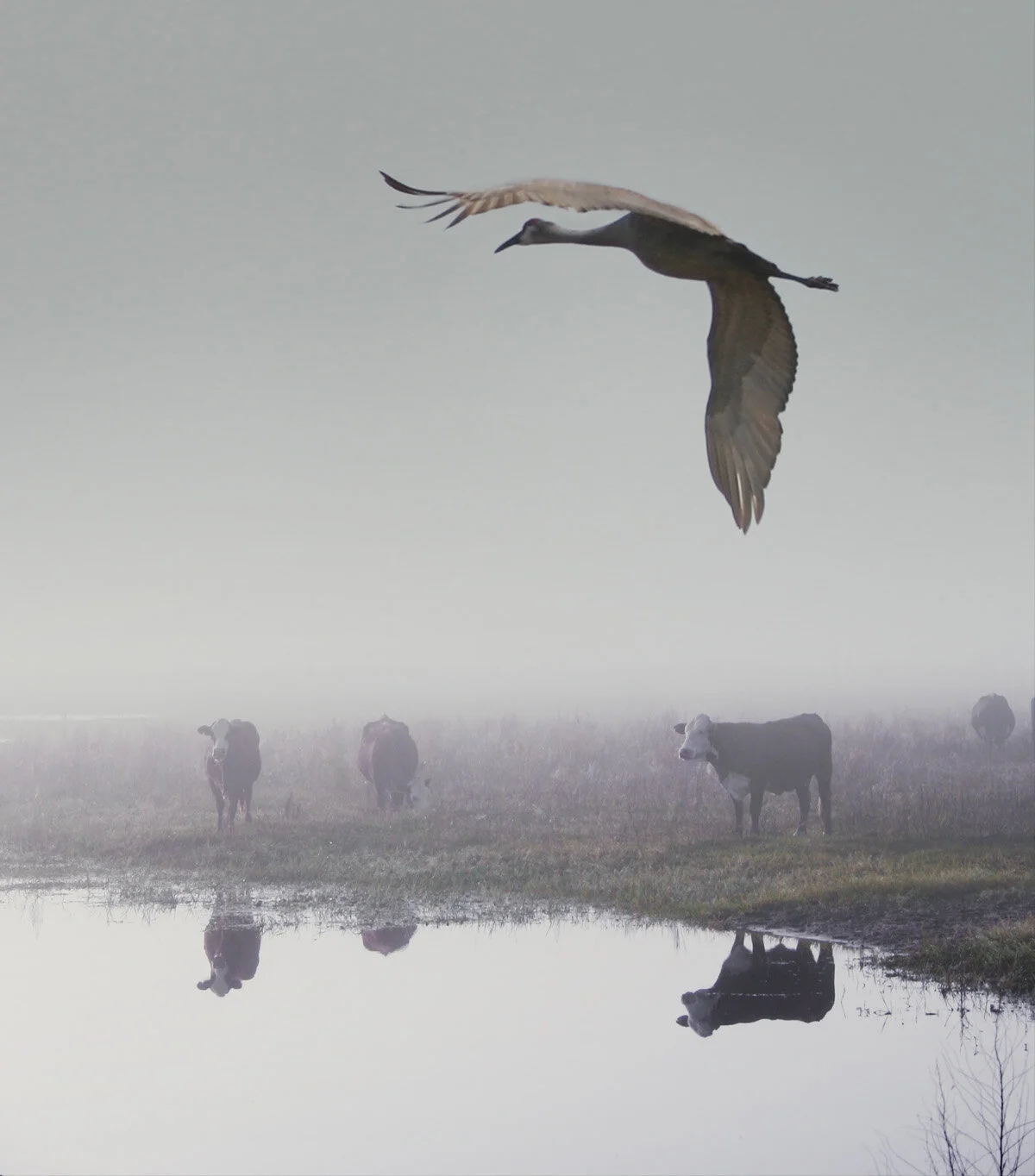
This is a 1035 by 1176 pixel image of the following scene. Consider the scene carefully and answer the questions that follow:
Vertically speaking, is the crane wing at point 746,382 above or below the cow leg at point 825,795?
above

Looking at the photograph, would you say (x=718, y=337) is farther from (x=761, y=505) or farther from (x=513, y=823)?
(x=513, y=823)

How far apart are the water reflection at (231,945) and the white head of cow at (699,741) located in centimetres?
776

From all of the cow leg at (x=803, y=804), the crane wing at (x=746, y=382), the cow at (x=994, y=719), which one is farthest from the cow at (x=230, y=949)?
the cow at (x=994, y=719)

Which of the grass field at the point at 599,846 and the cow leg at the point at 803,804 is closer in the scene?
the grass field at the point at 599,846

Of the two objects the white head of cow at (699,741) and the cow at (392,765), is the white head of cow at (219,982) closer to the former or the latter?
the white head of cow at (699,741)

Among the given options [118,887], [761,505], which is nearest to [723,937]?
[118,887]

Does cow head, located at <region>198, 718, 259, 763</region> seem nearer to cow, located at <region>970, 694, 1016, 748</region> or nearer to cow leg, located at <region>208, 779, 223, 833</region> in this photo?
cow leg, located at <region>208, 779, 223, 833</region>

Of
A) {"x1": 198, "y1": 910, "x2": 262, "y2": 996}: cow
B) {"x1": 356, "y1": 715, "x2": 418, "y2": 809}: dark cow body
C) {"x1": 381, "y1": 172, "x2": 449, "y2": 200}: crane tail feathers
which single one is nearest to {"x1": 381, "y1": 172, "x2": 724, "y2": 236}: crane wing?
{"x1": 381, "y1": 172, "x2": 449, "y2": 200}: crane tail feathers

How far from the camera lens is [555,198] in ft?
8.05

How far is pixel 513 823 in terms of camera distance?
20688mm

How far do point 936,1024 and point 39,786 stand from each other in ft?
71.5

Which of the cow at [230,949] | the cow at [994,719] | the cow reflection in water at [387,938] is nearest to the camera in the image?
the cow at [230,949]

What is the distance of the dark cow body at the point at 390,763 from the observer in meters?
23.4

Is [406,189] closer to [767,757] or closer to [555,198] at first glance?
[555,198]
